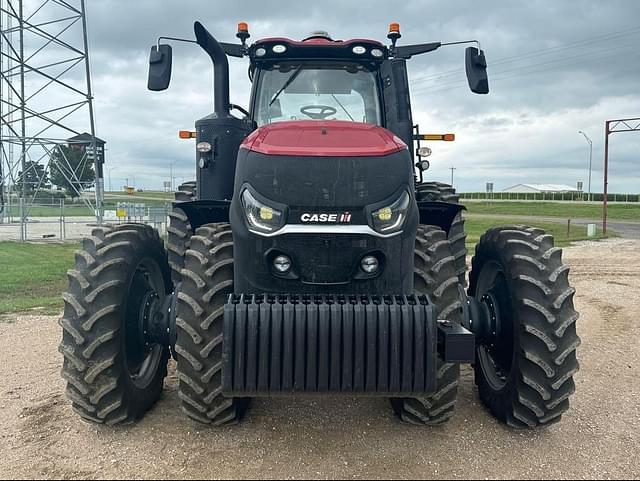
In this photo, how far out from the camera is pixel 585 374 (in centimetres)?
582

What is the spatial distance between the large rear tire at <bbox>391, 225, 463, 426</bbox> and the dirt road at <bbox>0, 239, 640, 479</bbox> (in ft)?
0.64

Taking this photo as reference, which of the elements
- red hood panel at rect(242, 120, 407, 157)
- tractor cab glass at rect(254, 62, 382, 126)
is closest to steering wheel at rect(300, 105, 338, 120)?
tractor cab glass at rect(254, 62, 382, 126)

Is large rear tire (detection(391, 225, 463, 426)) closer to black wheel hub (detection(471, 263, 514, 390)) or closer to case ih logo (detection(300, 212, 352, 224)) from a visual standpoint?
black wheel hub (detection(471, 263, 514, 390))

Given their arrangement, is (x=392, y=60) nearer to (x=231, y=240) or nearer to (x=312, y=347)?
(x=231, y=240)

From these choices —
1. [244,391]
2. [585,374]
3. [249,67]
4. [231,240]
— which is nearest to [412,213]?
[231,240]

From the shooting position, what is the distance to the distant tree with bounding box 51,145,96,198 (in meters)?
21.8

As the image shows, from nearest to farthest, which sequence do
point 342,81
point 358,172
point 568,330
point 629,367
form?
point 358,172, point 568,330, point 342,81, point 629,367

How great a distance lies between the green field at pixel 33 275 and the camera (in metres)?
9.47

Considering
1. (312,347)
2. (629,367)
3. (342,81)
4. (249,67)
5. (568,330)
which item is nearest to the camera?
(312,347)

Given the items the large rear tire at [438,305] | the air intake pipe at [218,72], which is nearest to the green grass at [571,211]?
the air intake pipe at [218,72]

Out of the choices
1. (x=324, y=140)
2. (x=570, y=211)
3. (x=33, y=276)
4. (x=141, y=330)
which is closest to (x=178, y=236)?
(x=141, y=330)

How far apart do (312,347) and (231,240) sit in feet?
3.45

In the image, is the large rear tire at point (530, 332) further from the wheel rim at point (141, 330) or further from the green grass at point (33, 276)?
the green grass at point (33, 276)

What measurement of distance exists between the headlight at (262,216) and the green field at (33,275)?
6.23 m
